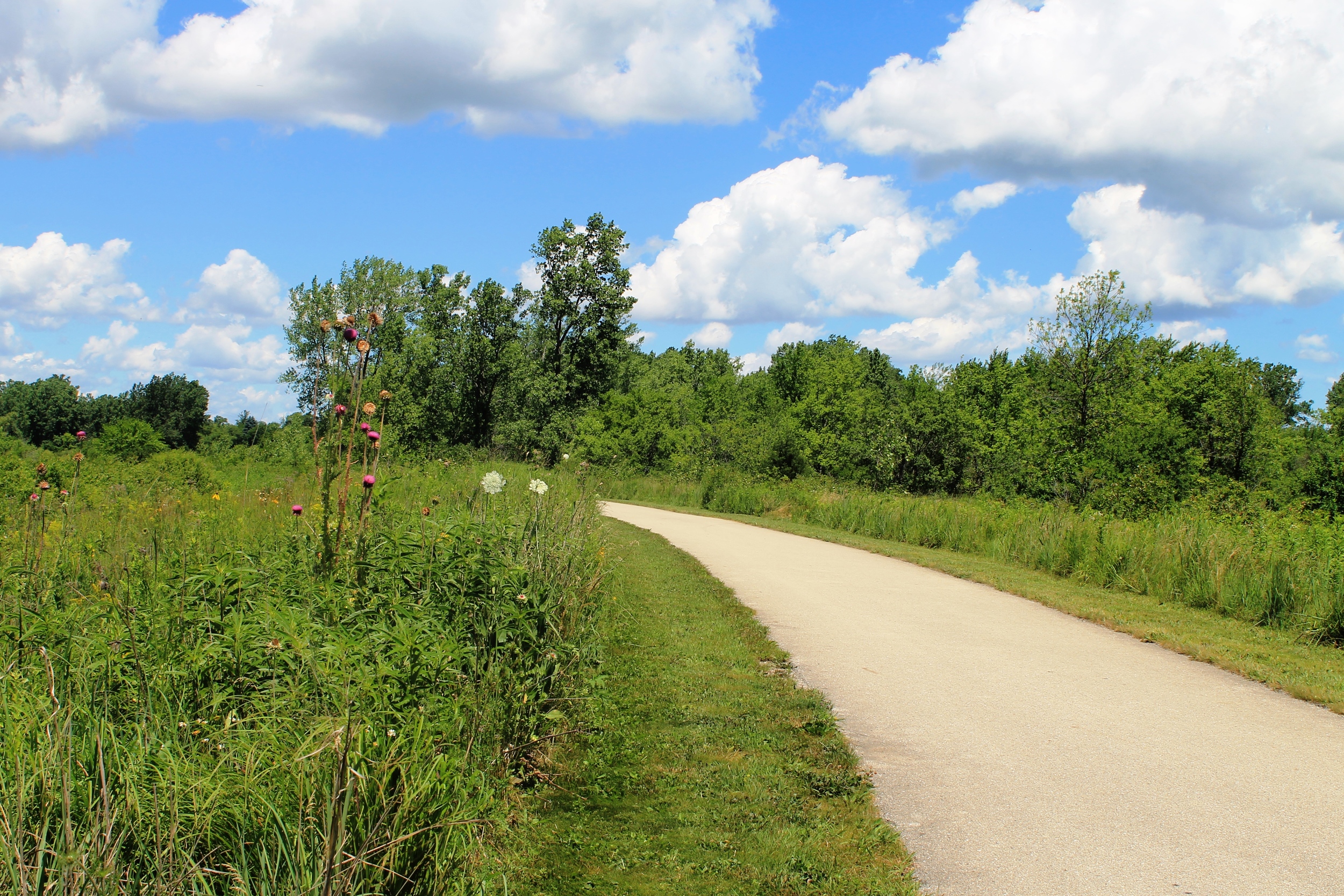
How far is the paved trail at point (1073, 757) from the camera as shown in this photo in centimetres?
398

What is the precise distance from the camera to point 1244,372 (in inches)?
1059

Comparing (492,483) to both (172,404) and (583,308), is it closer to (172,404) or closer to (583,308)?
(583,308)

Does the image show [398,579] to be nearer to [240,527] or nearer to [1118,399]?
[240,527]

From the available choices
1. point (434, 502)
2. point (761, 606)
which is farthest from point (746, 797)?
point (761, 606)

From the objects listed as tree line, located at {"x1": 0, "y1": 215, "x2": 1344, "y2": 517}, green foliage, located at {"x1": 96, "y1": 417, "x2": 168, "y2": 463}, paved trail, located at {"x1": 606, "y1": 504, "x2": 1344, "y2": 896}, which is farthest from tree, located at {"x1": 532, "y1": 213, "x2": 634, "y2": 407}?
paved trail, located at {"x1": 606, "y1": 504, "x2": 1344, "y2": 896}

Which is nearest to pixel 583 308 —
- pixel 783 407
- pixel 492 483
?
pixel 783 407

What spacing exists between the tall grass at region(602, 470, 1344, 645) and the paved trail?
244cm

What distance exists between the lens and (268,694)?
371 centimetres

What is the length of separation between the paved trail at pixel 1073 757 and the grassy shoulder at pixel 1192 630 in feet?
0.77

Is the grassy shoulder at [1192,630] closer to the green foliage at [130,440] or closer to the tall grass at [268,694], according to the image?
the tall grass at [268,694]

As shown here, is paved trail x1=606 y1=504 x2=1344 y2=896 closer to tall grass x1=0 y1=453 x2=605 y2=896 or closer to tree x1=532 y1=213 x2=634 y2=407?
tall grass x1=0 y1=453 x2=605 y2=896

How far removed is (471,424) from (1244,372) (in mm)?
38917

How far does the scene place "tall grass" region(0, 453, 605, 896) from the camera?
2.81 m

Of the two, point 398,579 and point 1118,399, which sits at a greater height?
point 1118,399
